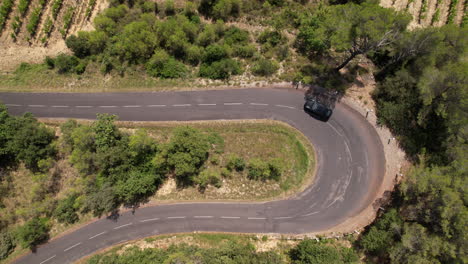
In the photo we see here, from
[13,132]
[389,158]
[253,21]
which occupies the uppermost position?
[253,21]

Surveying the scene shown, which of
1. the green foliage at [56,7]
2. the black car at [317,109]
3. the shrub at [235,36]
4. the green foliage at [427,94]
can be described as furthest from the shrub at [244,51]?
the green foliage at [56,7]

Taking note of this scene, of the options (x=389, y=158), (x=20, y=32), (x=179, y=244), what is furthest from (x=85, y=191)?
(x=389, y=158)

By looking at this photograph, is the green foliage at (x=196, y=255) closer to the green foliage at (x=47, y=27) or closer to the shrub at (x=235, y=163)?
the shrub at (x=235, y=163)

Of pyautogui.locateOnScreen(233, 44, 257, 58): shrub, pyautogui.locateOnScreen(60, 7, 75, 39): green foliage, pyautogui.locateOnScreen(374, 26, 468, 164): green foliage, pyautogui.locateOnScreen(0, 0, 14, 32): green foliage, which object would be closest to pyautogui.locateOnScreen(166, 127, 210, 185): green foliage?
pyautogui.locateOnScreen(233, 44, 257, 58): shrub

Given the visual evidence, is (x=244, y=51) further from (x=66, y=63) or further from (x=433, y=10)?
(x=433, y=10)

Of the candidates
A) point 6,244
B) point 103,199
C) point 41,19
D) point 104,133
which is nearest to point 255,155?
point 104,133

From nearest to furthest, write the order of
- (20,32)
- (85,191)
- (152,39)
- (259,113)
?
1. (85,191)
2. (259,113)
3. (152,39)
4. (20,32)

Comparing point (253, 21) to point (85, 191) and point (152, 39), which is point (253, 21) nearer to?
point (152, 39)
